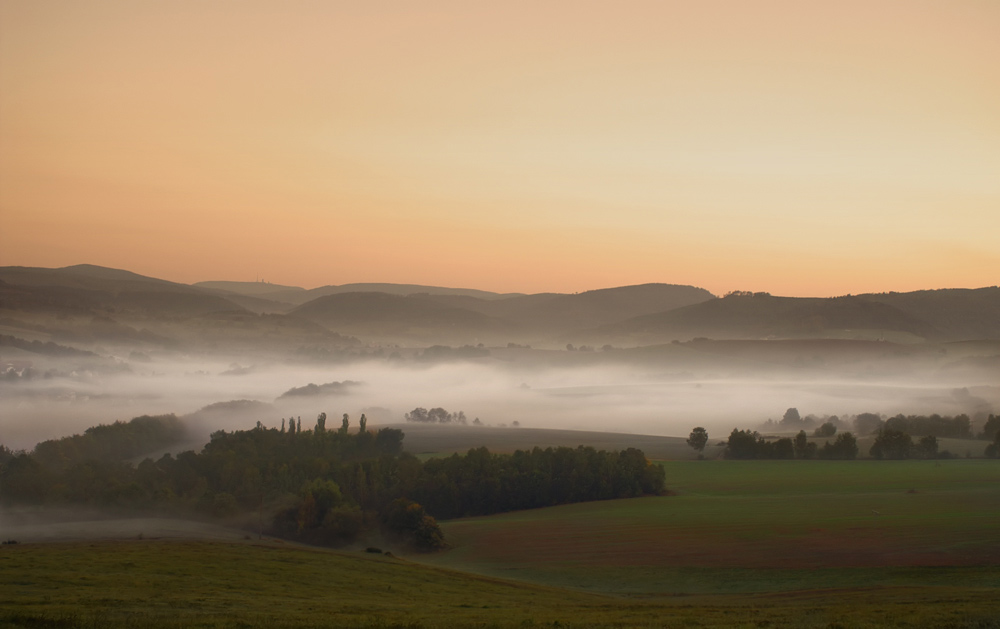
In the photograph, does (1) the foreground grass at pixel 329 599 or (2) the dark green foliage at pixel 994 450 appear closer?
(1) the foreground grass at pixel 329 599

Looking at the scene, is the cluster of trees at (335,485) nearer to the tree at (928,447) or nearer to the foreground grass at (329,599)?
the foreground grass at (329,599)

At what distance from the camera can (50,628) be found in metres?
29.7

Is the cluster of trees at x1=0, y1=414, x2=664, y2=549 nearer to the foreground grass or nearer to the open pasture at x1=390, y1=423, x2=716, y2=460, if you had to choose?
the foreground grass

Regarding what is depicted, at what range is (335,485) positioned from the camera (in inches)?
3981

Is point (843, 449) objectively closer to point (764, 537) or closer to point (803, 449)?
point (803, 449)

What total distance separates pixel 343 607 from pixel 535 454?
7576 centimetres

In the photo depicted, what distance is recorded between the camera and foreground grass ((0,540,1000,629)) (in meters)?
34.4

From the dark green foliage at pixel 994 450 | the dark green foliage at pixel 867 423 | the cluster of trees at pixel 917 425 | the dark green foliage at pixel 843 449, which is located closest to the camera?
the dark green foliage at pixel 994 450

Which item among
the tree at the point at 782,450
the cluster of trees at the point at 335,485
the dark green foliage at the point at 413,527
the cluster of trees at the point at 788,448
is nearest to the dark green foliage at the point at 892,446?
the cluster of trees at the point at 788,448

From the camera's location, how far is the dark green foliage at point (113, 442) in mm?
139875

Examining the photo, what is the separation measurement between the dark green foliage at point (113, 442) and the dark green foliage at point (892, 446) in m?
127

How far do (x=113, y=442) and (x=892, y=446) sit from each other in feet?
452

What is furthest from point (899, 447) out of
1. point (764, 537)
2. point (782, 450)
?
point (764, 537)

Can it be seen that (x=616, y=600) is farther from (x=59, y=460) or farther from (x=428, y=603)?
(x=59, y=460)
